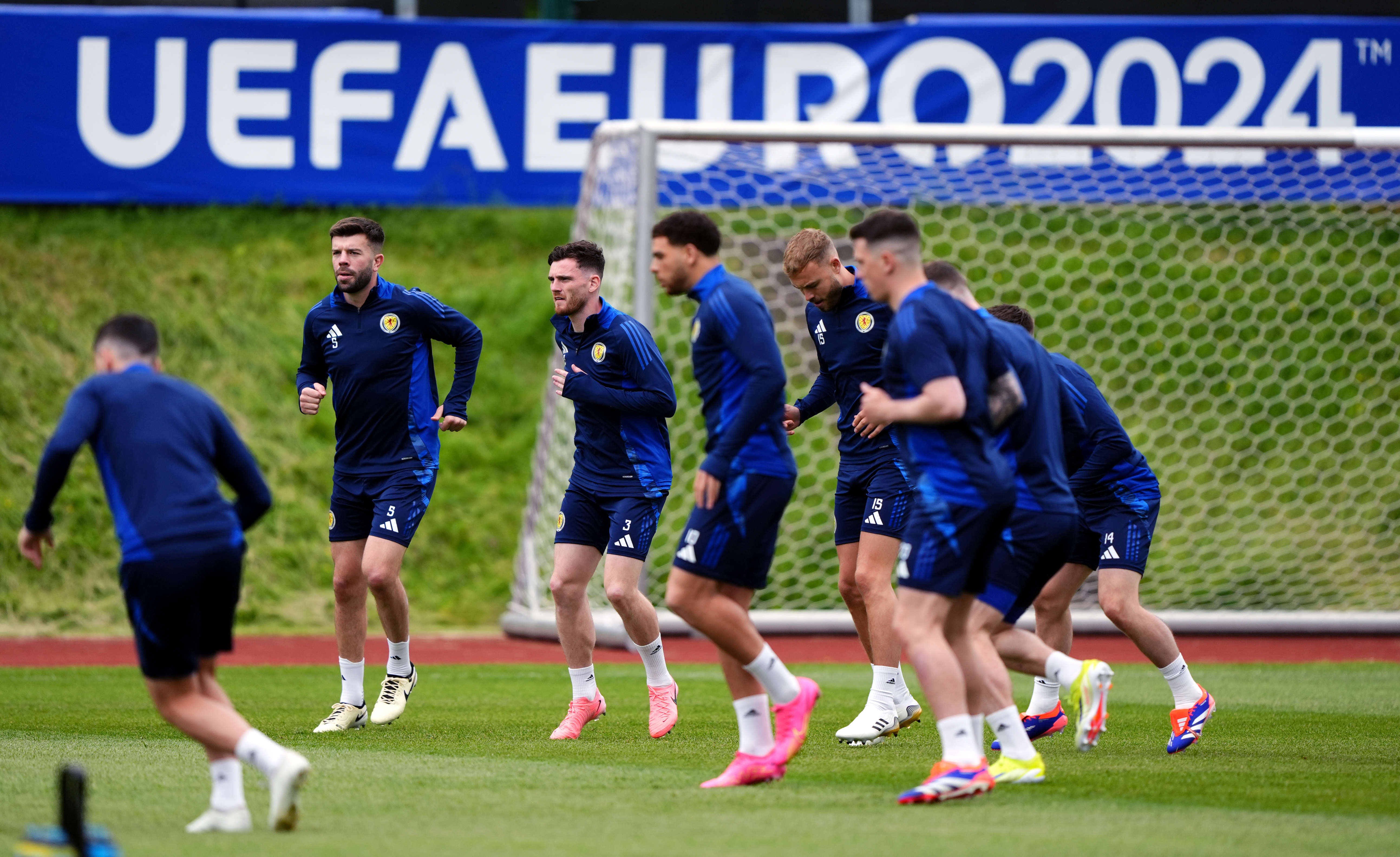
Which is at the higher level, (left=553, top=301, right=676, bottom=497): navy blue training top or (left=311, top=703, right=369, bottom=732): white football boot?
(left=553, top=301, right=676, bottom=497): navy blue training top

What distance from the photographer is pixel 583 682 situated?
751 centimetres

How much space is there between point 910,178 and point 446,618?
6.88 m

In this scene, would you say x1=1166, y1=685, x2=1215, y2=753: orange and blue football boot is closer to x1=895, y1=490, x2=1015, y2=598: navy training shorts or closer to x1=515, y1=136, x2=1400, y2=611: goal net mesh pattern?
x1=895, y1=490, x2=1015, y2=598: navy training shorts

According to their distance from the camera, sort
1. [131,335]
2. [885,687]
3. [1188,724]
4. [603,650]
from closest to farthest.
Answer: [131,335] < [1188,724] < [885,687] < [603,650]

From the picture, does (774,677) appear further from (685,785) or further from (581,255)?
(581,255)

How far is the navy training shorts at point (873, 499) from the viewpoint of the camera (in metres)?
7.41

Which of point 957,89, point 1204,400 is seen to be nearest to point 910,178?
point 957,89

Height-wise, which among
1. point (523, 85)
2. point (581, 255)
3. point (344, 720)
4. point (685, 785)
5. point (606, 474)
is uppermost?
point (523, 85)

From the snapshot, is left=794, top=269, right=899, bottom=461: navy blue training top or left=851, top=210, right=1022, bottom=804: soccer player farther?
left=794, top=269, right=899, bottom=461: navy blue training top

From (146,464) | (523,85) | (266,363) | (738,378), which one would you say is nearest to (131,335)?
(146,464)

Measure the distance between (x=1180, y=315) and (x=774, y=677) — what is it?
35.5ft

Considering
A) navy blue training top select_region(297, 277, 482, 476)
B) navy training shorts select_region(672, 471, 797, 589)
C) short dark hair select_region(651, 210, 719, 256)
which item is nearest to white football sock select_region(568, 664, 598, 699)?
navy blue training top select_region(297, 277, 482, 476)

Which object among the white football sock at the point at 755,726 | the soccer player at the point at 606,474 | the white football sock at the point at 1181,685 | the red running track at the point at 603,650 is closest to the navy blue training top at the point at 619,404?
the soccer player at the point at 606,474

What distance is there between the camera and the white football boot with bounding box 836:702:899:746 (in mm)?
7145
